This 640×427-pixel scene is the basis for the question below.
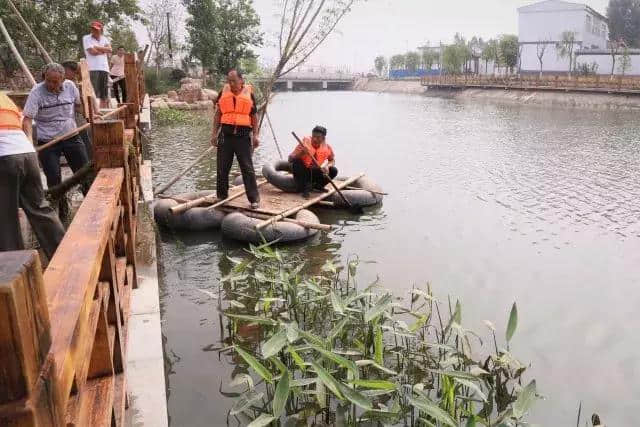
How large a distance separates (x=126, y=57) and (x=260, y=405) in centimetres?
686

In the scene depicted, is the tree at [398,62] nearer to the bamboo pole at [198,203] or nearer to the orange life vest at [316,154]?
the orange life vest at [316,154]

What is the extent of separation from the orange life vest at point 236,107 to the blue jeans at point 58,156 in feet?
6.55

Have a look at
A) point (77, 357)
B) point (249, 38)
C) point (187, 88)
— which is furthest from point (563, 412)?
point (249, 38)

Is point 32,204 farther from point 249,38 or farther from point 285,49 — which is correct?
point 249,38

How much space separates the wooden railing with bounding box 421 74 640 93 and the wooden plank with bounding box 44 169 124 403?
38.6 m

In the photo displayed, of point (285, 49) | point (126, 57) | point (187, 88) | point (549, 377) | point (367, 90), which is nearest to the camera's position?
point (549, 377)

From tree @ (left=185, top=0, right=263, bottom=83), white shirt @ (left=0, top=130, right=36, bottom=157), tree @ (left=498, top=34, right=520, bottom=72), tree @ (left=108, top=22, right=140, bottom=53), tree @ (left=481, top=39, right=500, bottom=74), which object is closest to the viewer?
white shirt @ (left=0, top=130, right=36, bottom=157)

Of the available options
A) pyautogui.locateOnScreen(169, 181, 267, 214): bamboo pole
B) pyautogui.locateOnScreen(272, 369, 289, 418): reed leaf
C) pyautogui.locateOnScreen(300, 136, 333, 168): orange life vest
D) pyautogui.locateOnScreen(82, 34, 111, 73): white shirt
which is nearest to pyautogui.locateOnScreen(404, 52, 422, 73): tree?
pyautogui.locateOnScreen(82, 34, 111, 73): white shirt

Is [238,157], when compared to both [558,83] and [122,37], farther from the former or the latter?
[558,83]

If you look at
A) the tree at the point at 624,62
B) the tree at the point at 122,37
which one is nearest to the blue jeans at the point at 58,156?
the tree at the point at 122,37

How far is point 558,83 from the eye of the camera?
3912 centimetres

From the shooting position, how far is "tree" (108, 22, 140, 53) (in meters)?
23.6

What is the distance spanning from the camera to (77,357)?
1.56 m

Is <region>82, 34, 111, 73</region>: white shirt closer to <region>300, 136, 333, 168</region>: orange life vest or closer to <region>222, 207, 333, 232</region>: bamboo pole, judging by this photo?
<region>300, 136, 333, 168</region>: orange life vest
